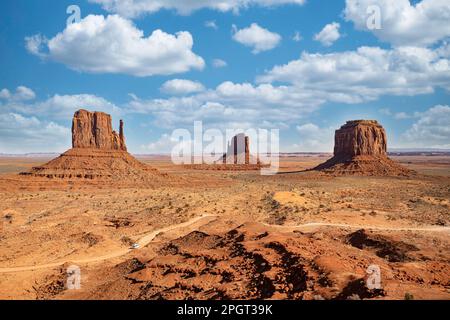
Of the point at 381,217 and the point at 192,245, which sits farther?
the point at 381,217

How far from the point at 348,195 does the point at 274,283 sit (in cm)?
3535

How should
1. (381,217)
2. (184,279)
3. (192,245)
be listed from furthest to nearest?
(381,217) → (192,245) → (184,279)

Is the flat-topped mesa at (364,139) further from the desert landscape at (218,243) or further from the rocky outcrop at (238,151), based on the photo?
the rocky outcrop at (238,151)

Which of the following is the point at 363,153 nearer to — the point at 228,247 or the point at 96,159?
the point at 96,159

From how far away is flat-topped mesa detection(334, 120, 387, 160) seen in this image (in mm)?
82625

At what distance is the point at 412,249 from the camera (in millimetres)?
18641

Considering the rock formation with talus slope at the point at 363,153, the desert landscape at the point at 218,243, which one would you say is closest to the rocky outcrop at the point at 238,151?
the rock formation with talus slope at the point at 363,153

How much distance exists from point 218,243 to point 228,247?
1657mm

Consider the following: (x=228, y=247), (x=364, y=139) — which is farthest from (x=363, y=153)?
(x=228, y=247)

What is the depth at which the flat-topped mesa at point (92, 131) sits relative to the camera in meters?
65.9

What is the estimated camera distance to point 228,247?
18125 mm
